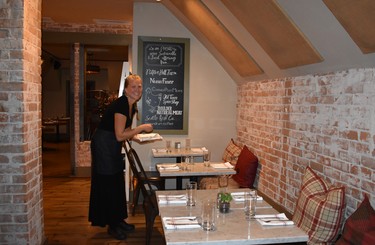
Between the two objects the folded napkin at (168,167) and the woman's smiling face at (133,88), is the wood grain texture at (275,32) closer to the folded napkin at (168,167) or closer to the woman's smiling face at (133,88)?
the woman's smiling face at (133,88)

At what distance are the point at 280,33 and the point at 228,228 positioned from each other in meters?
1.70

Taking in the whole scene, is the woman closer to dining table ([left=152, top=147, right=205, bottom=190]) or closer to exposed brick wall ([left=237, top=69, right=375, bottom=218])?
dining table ([left=152, top=147, right=205, bottom=190])

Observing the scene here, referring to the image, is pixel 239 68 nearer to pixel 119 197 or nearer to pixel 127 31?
pixel 119 197

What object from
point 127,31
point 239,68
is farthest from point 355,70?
point 127,31

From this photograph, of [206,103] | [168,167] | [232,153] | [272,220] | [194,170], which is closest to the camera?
[272,220]

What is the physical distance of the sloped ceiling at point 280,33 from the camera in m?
2.27

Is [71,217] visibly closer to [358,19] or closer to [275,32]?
[275,32]

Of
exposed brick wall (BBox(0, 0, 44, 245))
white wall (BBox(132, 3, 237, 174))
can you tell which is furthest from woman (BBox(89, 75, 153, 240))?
white wall (BBox(132, 3, 237, 174))

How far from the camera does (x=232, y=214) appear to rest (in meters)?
2.56

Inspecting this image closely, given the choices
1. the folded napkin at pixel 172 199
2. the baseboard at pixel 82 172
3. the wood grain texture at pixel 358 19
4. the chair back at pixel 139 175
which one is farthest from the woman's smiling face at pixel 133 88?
the baseboard at pixel 82 172

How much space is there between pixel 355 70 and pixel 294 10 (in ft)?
2.00

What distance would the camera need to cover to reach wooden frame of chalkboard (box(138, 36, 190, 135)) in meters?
5.32

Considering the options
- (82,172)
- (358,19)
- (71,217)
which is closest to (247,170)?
(71,217)

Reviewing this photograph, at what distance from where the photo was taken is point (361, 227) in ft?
7.19
